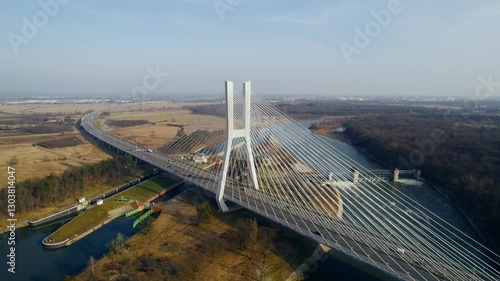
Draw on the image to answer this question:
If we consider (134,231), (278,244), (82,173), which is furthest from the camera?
(82,173)

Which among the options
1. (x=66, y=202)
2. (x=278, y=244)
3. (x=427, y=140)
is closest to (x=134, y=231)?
(x=66, y=202)

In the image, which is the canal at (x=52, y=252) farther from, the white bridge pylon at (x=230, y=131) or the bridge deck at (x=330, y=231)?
the bridge deck at (x=330, y=231)

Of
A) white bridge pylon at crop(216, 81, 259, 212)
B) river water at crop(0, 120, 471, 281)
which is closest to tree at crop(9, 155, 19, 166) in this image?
river water at crop(0, 120, 471, 281)

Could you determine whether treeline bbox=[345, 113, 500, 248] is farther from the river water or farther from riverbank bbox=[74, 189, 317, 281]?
riverbank bbox=[74, 189, 317, 281]

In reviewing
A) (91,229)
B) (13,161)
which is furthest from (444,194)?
(13,161)

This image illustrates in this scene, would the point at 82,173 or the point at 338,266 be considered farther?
the point at 82,173

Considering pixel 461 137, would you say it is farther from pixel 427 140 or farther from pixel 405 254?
pixel 405 254

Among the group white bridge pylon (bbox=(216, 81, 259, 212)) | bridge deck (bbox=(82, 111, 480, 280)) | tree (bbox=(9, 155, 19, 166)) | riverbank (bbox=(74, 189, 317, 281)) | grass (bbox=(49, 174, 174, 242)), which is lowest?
grass (bbox=(49, 174, 174, 242))
